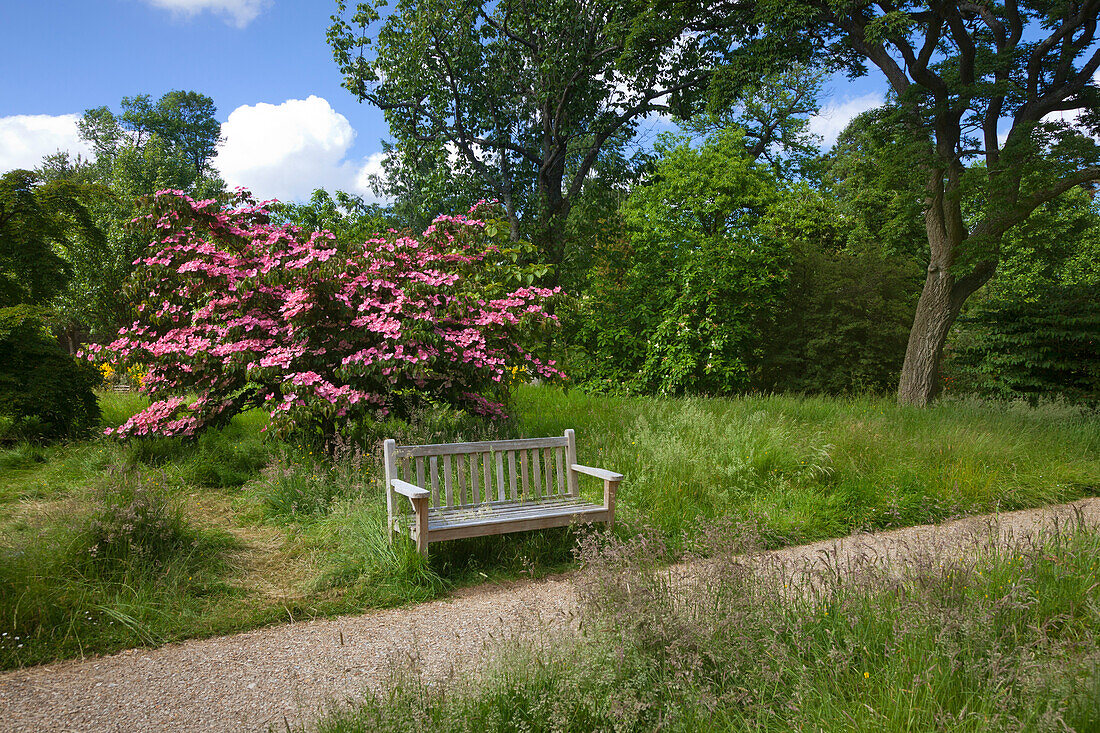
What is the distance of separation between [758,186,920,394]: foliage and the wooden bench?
386 inches

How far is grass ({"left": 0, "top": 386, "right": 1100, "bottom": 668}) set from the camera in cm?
362

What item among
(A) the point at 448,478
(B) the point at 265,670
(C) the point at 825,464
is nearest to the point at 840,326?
(C) the point at 825,464

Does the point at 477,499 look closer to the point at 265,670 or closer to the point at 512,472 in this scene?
the point at 512,472

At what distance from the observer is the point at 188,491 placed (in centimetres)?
579

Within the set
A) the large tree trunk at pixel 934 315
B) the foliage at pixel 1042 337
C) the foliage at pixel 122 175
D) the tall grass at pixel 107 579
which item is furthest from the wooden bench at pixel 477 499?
the foliage at pixel 1042 337

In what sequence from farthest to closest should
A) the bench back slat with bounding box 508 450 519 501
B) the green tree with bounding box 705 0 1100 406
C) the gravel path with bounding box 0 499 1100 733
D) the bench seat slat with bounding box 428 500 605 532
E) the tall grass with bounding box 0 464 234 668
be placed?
the green tree with bounding box 705 0 1100 406, the bench back slat with bounding box 508 450 519 501, the bench seat slat with bounding box 428 500 605 532, the tall grass with bounding box 0 464 234 668, the gravel path with bounding box 0 499 1100 733

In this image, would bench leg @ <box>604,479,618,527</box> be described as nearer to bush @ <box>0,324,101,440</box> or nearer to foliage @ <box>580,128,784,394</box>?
bush @ <box>0,324,101,440</box>

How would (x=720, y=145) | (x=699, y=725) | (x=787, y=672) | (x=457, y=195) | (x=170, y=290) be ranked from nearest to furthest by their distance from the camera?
(x=699, y=725) → (x=787, y=672) → (x=170, y=290) → (x=457, y=195) → (x=720, y=145)

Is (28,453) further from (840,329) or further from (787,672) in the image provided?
(840,329)

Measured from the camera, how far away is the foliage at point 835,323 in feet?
44.7

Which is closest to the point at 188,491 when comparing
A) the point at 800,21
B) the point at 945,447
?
the point at 945,447

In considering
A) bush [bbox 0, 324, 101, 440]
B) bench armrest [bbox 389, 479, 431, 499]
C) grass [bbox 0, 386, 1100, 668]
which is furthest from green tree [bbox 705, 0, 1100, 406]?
Answer: bush [bbox 0, 324, 101, 440]

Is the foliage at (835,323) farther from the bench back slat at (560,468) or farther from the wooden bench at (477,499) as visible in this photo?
the wooden bench at (477,499)

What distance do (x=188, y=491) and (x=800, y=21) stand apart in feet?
36.7
